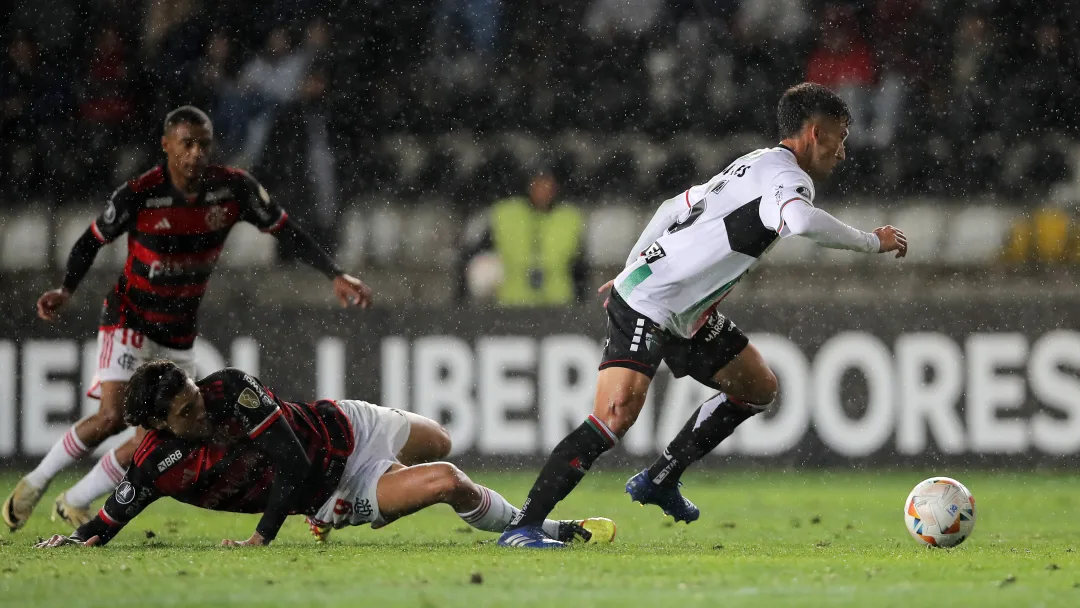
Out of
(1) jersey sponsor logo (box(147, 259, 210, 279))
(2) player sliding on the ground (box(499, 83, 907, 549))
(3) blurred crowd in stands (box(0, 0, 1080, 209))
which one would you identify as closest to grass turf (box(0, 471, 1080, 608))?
(2) player sliding on the ground (box(499, 83, 907, 549))

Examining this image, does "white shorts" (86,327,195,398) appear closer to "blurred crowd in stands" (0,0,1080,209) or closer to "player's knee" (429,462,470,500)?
"player's knee" (429,462,470,500)

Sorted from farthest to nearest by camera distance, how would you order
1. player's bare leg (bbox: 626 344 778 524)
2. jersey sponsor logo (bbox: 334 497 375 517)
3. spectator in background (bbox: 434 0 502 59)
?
spectator in background (bbox: 434 0 502 59), player's bare leg (bbox: 626 344 778 524), jersey sponsor logo (bbox: 334 497 375 517)

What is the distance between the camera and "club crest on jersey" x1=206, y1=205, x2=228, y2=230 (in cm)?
722

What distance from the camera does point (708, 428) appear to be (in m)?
6.70

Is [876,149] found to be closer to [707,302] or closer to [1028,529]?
[1028,529]

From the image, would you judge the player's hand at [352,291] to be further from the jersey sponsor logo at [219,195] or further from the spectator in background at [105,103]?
the spectator in background at [105,103]

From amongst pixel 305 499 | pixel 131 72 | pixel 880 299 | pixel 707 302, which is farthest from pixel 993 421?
pixel 131 72

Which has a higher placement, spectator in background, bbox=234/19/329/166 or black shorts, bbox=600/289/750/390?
spectator in background, bbox=234/19/329/166

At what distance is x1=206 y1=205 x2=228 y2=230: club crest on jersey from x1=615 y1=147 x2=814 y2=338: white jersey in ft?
7.07

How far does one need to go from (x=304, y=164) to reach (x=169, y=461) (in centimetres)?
648

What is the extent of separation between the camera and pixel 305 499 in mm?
6047

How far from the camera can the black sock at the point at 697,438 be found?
6574 millimetres

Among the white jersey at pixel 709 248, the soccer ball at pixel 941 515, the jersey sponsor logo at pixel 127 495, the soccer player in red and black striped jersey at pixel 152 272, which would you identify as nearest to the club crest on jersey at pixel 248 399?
the jersey sponsor logo at pixel 127 495

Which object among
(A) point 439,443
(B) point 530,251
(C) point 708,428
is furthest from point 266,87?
(C) point 708,428
